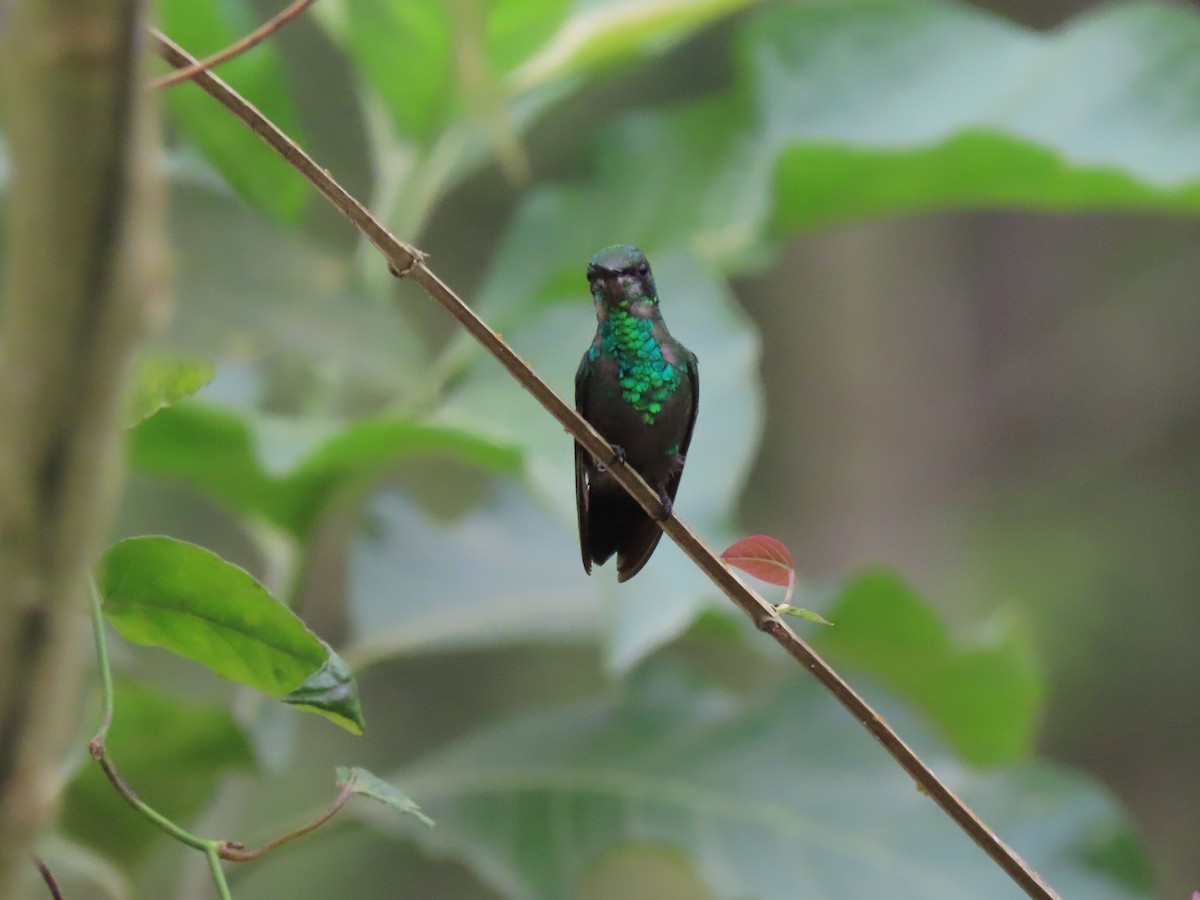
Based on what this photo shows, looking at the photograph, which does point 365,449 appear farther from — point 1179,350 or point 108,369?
point 1179,350

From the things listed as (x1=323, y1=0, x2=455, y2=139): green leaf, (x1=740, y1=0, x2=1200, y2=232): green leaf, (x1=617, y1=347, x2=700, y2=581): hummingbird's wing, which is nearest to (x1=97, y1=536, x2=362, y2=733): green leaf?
(x1=617, y1=347, x2=700, y2=581): hummingbird's wing

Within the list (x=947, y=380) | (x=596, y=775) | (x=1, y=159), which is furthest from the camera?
(x=947, y=380)

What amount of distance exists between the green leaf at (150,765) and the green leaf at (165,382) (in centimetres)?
90

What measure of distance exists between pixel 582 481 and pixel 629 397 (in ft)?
0.47

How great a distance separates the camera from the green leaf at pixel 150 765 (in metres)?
1.57

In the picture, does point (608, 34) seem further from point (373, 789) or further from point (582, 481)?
point (373, 789)

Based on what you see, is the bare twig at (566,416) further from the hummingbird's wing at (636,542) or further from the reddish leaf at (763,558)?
the hummingbird's wing at (636,542)

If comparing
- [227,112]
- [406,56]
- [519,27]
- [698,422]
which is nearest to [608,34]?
[519,27]

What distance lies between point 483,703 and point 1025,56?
2672 mm

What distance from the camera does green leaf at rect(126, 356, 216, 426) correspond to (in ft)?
2.33

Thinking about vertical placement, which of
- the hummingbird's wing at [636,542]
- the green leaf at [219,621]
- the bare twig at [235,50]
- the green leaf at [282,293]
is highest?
the green leaf at [282,293]

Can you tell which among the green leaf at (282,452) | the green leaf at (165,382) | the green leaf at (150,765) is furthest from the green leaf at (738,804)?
the green leaf at (165,382)

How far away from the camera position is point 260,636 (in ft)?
2.51

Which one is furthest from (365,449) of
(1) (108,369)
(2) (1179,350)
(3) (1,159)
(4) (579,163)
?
(2) (1179,350)
